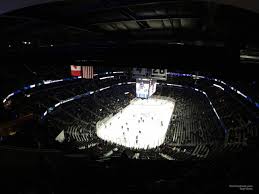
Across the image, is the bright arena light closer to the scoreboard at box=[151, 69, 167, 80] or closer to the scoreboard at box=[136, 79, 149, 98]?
the scoreboard at box=[136, 79, 149, 98]

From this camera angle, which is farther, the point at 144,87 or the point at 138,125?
the point at 144,87

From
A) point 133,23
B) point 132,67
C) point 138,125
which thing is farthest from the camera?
point 138,125

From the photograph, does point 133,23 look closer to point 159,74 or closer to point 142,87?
point 159,74

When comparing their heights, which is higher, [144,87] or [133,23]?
[133,23]

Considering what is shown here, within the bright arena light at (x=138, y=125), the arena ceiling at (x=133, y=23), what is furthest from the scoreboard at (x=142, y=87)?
the arena ceiling at (x=133, y=23)

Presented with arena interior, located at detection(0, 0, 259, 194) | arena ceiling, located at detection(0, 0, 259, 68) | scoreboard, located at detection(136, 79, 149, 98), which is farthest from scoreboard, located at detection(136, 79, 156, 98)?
arena ceiling, located at detection(0, 0, 259, 68)

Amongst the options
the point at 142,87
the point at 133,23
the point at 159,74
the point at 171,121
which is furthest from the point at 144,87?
the point at 133,23
